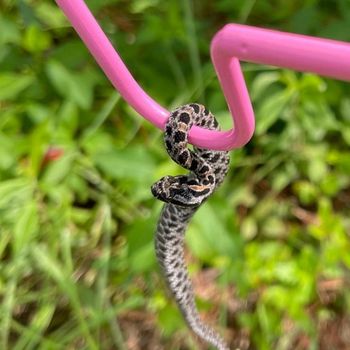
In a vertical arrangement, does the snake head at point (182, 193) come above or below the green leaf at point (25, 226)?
above

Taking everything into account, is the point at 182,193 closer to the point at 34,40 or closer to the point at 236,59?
the point at 236,59

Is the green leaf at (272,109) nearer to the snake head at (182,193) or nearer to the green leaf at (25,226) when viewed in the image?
the green leaf at (25,226)

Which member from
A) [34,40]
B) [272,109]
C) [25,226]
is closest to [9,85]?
[34,40]

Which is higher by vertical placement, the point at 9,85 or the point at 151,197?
the point at 9,85

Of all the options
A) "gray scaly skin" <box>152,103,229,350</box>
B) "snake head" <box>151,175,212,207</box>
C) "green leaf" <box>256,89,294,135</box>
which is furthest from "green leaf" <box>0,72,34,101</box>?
"snake head" <box>151,175,212,207</box>

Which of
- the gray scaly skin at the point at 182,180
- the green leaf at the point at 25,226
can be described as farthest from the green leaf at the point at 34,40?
the gray scaly skin at the point at 182,180

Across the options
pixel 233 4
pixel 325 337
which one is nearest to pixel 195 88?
pixel 233 4
